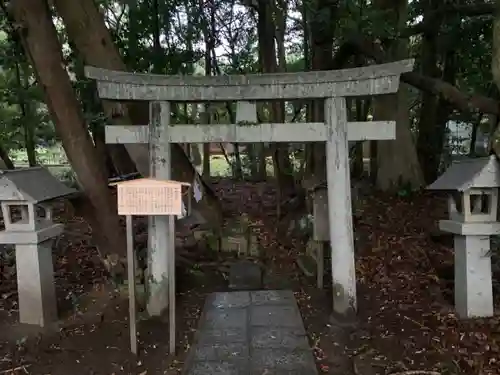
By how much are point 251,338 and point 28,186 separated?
2.77m

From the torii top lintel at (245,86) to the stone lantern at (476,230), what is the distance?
1.22m

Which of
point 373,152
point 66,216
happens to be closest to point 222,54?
point 373,152

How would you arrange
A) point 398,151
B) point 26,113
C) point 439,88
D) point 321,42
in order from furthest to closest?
point 26,113
point 398,151
point 321,42
point 439,88

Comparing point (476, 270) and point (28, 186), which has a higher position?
point (28, 186)

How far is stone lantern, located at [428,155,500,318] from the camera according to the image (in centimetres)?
454

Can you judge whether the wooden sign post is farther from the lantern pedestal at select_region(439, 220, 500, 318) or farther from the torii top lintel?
the lantern pedestal at select_region(439, 220, 500, 318)

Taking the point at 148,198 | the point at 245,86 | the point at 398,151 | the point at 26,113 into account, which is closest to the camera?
the point at 148,198

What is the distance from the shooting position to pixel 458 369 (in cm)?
384

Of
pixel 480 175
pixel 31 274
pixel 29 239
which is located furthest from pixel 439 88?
pixel 31 274

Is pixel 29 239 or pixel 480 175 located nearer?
pixel 480 175

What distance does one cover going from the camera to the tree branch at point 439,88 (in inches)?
234

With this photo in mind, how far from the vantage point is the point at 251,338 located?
4.61 meters

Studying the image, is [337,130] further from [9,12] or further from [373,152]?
[373,152]

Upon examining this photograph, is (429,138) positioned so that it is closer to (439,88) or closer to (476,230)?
(439,88)
